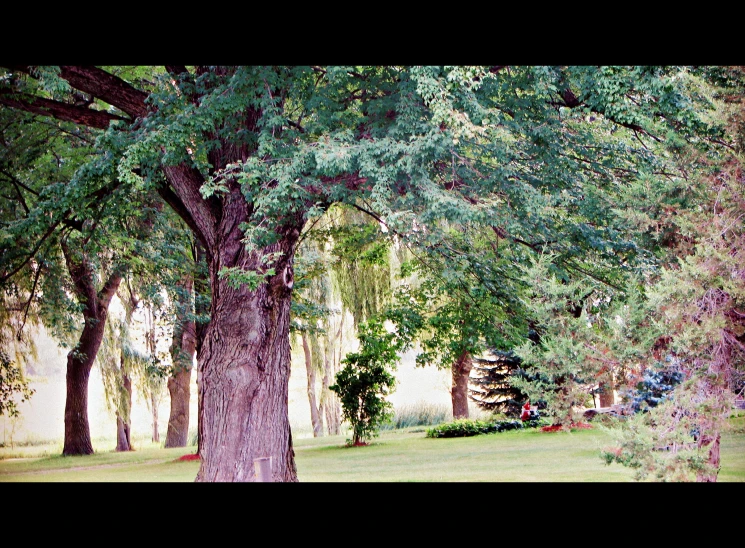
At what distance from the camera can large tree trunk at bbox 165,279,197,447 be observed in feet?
27.1

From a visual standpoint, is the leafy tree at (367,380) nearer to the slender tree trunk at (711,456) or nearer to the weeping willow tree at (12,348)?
the weeping willow tree at (12,348)

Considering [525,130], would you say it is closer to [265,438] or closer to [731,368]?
[731,368]

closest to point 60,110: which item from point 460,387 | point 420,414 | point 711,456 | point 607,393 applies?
point 607,393

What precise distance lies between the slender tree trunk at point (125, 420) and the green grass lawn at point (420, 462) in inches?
21.3

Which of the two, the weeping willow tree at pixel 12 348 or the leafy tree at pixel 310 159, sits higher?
the leafy tree at pixel 310 159

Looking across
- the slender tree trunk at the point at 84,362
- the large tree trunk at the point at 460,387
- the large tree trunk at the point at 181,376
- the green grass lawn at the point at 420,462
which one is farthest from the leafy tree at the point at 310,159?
the large tree trunk at the point at 460,387

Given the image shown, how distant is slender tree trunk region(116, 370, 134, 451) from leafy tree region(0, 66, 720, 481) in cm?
370

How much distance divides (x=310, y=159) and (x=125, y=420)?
213 inches

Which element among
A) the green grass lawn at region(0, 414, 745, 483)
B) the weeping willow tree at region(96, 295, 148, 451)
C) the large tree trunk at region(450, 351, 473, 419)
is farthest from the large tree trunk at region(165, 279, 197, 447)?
the large tree trunk at region(450, 351, 473, 419)

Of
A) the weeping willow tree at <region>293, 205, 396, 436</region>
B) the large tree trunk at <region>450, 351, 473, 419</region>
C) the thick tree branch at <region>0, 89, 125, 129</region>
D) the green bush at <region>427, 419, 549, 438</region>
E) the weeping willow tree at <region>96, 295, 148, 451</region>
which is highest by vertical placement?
the thick tree branch at <region>0, 89, 125, 129</region>

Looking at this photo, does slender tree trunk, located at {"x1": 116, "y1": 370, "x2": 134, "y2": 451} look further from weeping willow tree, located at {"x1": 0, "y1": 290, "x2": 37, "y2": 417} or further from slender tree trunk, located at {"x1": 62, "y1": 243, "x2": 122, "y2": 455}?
weeping willow tree, located at {"x1": 0, "y1": 290, "x2": 37, "y2": 417}

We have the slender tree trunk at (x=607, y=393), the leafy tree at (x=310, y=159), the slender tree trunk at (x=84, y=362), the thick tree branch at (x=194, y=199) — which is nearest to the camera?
the leafy tree at (x=310, y=159)

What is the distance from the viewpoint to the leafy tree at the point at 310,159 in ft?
15.2
